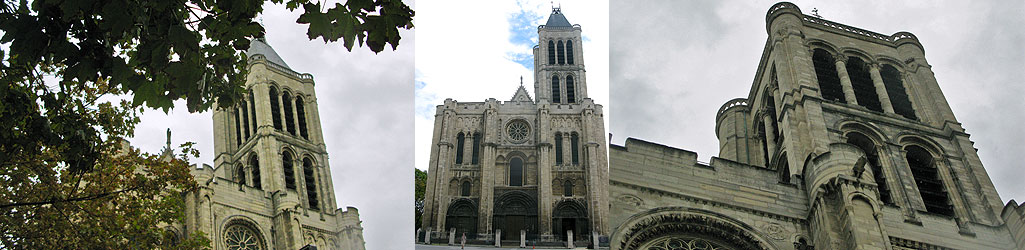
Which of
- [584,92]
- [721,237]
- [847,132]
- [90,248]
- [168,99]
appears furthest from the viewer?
[584,92]

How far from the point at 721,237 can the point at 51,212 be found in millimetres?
10083

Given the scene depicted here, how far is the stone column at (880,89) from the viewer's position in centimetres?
2286

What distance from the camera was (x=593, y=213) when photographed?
19297mm

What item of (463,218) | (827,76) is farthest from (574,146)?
(463,218)

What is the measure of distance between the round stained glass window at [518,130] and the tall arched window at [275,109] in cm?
1831

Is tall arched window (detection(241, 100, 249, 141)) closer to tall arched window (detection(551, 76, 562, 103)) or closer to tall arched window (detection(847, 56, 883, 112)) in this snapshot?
tall arched window (detection(551, 76, 562, 103))

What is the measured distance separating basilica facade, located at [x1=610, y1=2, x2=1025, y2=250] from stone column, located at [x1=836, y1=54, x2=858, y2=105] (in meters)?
0.04

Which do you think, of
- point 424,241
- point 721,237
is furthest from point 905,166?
point 424,241

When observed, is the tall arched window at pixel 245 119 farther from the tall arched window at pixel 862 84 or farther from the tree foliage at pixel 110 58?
the tree foliage at pixel 110 58

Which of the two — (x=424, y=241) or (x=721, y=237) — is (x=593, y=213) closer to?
(x=721, y=237)

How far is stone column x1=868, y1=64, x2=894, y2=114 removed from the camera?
22.9 m

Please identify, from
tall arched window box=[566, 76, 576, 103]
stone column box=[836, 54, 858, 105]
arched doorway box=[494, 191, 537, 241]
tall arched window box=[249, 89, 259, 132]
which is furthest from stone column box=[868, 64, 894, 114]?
tall arched window box=[249, 89, 259, 132]

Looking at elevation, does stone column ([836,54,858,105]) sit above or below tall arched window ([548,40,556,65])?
below

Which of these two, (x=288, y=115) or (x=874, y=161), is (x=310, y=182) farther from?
(x=874, y=161)
